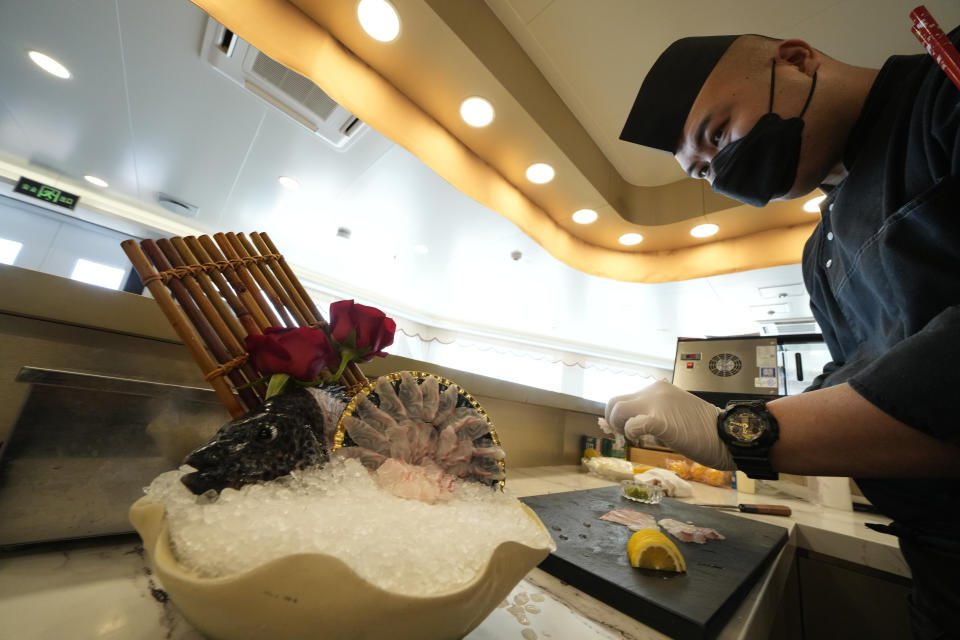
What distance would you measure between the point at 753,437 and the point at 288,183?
3.19 metres

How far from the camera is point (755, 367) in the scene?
1651 millimetres

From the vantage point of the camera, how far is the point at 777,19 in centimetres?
137

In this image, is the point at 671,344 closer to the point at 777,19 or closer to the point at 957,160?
the point at 777,19

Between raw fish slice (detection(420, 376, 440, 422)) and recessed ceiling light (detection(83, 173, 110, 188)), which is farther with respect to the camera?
recessed ceiling light (detection(83, 173, 110, 188))

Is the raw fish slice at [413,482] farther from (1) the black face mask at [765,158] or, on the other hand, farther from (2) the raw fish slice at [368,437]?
(1) the black face mask at [765,158]

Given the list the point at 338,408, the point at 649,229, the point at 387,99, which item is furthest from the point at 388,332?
the point at 649,229

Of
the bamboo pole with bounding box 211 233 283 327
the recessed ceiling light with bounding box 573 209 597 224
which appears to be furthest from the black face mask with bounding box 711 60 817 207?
the recessed ceiling light with bounding box 573 209 597 224

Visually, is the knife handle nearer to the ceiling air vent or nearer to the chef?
the chef

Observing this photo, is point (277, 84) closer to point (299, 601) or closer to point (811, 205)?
point (299, 601)

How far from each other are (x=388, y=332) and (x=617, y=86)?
1.98 metres

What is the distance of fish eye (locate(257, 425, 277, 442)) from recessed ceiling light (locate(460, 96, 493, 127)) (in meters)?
1.78

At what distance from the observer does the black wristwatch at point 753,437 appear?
1.62 ft

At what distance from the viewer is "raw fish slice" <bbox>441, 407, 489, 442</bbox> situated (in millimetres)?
351

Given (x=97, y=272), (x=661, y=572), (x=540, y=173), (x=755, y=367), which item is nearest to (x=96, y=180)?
(x=97, y=272)
